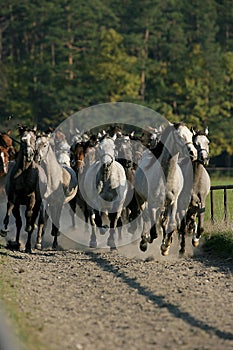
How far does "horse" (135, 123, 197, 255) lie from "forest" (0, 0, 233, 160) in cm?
3876

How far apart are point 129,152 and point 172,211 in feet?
14.3

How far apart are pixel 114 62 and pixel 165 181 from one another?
145 feet

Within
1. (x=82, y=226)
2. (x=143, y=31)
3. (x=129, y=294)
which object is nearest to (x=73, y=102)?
(x=143, y=31)

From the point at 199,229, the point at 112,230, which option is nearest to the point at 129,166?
the point at 112,230

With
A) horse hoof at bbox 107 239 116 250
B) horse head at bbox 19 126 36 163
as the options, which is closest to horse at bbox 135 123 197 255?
horse hoof at bbox 107 239 116 250

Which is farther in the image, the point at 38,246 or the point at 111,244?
the point at 111,244

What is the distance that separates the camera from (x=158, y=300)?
10.9m

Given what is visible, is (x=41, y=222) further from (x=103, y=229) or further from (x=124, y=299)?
(x=124, y=299)

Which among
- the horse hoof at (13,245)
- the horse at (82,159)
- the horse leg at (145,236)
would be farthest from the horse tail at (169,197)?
the horse at (82,159)

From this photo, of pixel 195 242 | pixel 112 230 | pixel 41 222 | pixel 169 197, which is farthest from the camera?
pixel 112 230

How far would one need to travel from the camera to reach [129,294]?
11.4m

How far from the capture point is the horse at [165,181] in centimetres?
1459

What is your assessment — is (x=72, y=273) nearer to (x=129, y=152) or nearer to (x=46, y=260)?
(x=46, y=260)

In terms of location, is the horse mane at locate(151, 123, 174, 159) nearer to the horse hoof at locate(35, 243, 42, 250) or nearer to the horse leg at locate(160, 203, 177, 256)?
the horse leg at locate(160, 203, 177, 256)
